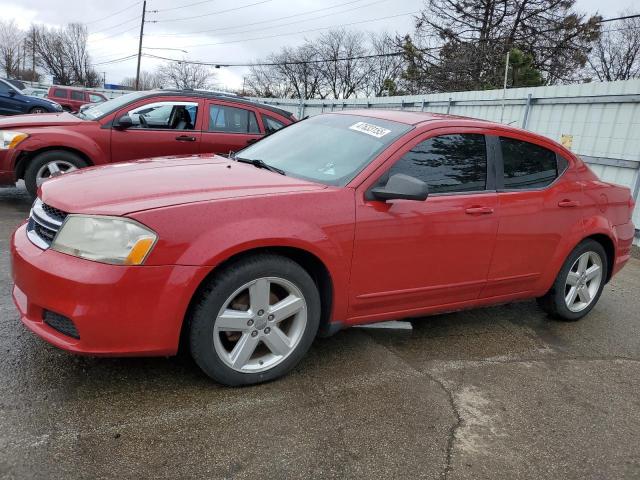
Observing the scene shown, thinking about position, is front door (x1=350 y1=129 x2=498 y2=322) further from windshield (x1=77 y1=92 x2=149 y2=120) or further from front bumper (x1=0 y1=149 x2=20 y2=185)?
front bumper (x1=0 y1=149 x2=20 y2=185)

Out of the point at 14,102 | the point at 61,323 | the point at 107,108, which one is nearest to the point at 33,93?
the point at 14,102

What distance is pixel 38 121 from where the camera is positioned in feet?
21.0

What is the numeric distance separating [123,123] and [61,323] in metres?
4.69

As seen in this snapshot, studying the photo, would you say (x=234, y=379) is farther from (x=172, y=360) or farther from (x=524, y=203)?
(x=524, y=203)

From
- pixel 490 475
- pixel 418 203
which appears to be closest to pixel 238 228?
pixel 418 203

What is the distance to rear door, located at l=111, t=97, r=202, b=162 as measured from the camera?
6692 millimetres

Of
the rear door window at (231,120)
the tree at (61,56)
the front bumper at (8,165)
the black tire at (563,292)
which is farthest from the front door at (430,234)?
the tree at (61,56)

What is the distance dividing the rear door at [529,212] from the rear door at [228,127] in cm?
406

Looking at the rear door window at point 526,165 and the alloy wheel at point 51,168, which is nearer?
the rear door window at point 526,165

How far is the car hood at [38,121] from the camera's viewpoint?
6.18m

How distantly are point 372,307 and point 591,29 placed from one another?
27.3 m

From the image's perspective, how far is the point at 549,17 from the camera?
26.6m

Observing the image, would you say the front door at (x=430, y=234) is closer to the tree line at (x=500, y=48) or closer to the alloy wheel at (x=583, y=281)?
the alloy wheel at (x=583, y=281)

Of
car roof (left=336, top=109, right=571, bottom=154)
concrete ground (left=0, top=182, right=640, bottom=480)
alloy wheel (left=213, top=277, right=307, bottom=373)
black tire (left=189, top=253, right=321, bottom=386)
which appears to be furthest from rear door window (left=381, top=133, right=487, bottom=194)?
concrete ground (left=0, top=182, right=640, bottom=480)
